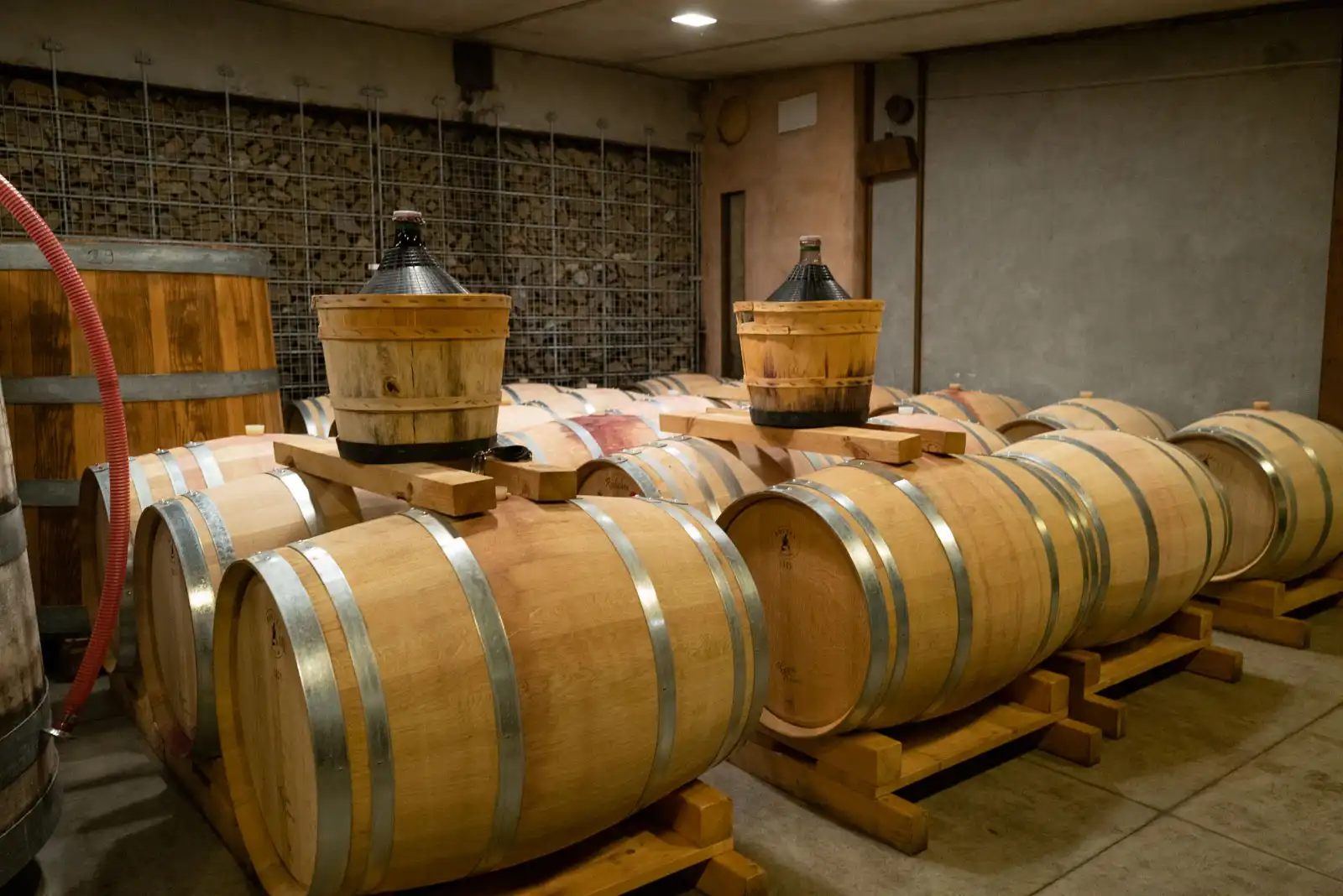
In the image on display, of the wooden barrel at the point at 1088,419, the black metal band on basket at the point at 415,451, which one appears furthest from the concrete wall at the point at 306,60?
the black metal band on basket at the point at 415,451

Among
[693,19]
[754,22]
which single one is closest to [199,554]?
[693,19]

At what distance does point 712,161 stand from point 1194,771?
699 cm

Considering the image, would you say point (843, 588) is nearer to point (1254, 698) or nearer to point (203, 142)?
point (1254, 698)

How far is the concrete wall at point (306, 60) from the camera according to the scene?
5773 mm

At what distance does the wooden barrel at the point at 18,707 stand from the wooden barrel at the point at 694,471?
1730 millimetres

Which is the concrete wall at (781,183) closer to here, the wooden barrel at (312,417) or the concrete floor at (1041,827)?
the wooden barrel at (312,417)

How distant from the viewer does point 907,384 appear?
7855mm

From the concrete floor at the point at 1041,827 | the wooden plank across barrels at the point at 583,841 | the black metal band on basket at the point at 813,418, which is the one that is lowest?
the concrete floor at the point at 1041,827

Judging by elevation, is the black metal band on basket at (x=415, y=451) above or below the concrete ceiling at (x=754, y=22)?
below

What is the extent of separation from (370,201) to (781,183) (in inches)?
136

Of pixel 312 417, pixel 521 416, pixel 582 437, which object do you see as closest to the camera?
pixel 582 437

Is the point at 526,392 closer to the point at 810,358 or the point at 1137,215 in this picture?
the point at 810,358

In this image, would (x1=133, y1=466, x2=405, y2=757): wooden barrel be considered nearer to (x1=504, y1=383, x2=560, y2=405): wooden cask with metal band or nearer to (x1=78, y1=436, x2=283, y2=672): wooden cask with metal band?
(x1=78, y1=436, x2=283, y2=672): wooden cask with metal band

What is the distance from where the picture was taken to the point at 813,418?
10.8ft
